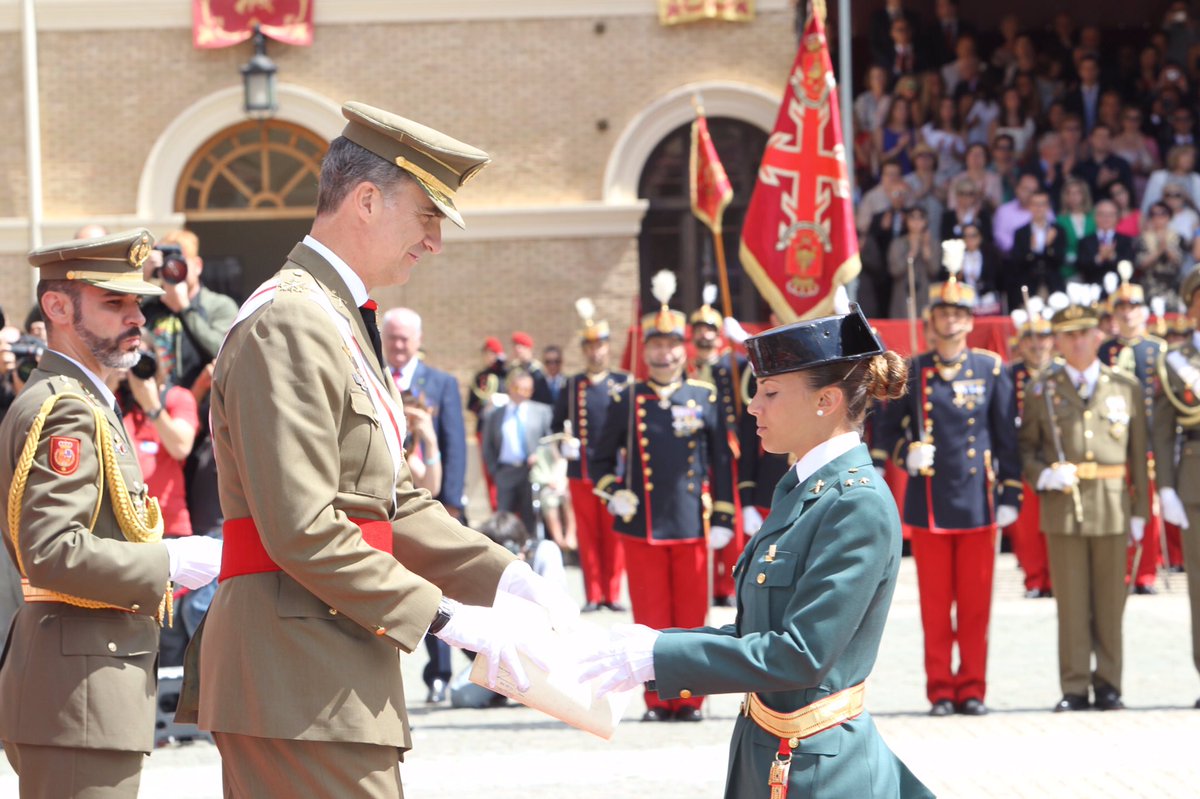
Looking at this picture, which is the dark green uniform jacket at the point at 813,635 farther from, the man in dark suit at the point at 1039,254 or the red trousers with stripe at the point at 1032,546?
the man in dark suit at the point at 1039,254

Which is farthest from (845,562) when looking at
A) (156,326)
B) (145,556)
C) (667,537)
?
(667,537)

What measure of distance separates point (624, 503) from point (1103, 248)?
7.96 metres

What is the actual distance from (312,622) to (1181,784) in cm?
467

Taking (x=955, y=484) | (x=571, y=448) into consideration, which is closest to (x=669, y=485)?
(x=955, y=484)

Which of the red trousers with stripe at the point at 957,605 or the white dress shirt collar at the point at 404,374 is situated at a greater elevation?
the white dress shirt collar at the point at 404,374

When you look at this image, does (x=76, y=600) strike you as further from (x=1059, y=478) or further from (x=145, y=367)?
(x=1059, y=478)

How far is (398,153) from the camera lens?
3.52m

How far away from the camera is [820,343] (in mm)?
3615

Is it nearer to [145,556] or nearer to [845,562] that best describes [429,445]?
[145,556]

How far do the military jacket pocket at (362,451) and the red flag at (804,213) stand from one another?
7.03m

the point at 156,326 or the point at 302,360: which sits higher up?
the point at 156,326

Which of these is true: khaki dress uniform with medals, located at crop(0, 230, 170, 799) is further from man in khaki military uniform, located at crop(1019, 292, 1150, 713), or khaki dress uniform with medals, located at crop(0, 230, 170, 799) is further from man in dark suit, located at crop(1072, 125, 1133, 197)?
man in dark suit, located at crop(1072, 125, 1133, 197)

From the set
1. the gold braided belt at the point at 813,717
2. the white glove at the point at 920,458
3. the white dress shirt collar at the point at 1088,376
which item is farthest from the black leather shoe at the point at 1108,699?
the gold braided belt at the point at 813,717

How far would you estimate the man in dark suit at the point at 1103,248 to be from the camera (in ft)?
51.3
